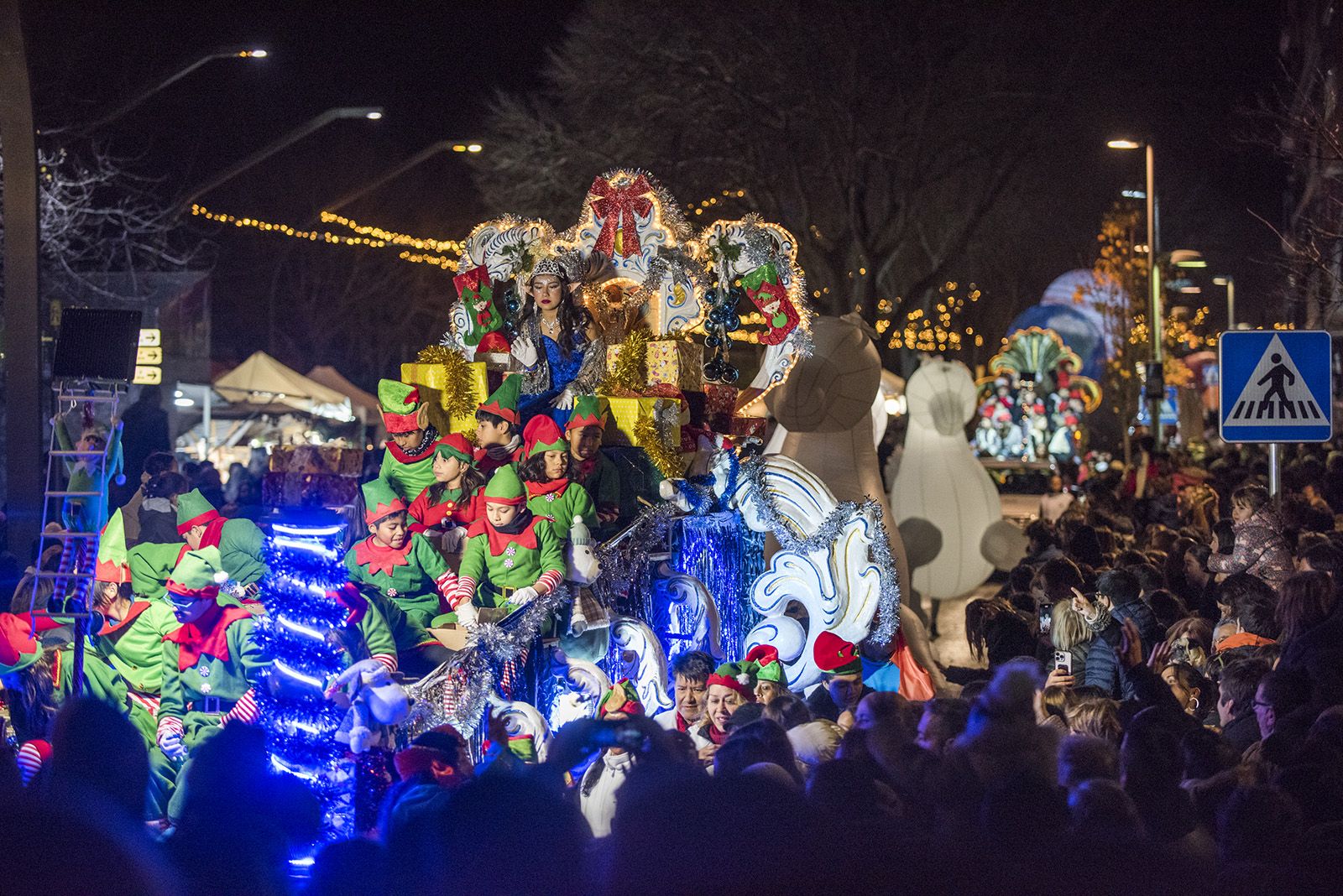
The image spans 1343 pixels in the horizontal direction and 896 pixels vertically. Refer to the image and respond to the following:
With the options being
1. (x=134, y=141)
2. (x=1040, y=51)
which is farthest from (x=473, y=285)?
(x=134, y=141)

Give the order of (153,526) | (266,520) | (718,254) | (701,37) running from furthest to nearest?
(701,37) → (153,526) → (718,254) → (266,520)

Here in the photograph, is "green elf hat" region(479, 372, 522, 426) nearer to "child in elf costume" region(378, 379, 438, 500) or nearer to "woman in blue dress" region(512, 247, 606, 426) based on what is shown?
"child in elf costume" region(378, 379, 438, 500)

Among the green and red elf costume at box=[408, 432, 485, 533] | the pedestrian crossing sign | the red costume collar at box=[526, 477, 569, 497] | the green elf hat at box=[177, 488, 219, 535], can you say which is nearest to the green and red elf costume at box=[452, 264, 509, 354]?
the green and red elf costume at box=[408, 432, 485, 533]

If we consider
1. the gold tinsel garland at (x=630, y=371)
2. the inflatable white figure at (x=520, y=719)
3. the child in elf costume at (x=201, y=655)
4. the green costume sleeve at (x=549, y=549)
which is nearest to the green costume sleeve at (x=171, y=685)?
the child in elf costume at (x=201, y=655)

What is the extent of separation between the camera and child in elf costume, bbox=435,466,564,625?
7812mm

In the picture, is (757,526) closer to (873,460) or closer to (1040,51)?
(873,460)

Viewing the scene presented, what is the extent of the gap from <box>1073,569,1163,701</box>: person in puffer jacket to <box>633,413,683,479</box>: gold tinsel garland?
314cm

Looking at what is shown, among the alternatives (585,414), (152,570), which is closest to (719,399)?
(585,414)

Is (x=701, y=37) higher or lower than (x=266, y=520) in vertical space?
higher

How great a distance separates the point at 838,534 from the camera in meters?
9.02

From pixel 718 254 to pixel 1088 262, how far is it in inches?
984

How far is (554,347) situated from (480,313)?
685 millimetres

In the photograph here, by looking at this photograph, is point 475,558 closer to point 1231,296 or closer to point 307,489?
point 307,489

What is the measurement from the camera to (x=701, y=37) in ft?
74.7
